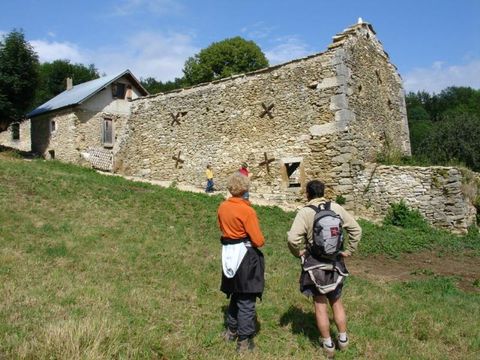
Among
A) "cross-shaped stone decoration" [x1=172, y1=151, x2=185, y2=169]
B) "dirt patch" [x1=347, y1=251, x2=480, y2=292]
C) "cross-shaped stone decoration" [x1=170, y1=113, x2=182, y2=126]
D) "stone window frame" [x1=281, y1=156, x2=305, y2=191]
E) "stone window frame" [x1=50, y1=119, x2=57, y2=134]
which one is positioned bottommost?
"dirt patch" [x1=347, y1=251, x2=480, y2=292]

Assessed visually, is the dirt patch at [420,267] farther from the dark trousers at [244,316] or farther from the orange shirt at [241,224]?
the orange shirt at [241,224]

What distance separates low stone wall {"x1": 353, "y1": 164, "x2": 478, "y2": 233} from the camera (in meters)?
11.8

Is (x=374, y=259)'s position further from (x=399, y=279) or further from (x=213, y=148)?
(x=213, y=148)

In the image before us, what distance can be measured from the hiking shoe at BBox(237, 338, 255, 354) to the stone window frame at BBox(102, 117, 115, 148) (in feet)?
72.3

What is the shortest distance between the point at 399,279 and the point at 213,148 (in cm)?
1019

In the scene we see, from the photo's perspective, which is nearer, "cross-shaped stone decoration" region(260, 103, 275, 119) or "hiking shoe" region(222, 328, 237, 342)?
"hiking shoe" region(222, 328, 237, 342)

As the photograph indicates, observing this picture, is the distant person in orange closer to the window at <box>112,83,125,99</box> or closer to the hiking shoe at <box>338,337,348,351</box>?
the hiking shoe at <box>338,337,348,351</box>

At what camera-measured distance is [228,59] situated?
A: 127 ft

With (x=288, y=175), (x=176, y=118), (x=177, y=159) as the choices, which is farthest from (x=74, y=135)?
(x=288, y=175)

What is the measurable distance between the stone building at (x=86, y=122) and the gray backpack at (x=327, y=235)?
18889mm

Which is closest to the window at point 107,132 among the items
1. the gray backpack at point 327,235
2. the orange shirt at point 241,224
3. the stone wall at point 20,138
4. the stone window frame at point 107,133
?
the stone window frame at point 107,133

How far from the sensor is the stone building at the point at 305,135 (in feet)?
41.7

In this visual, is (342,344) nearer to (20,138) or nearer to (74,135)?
A: (74,135)

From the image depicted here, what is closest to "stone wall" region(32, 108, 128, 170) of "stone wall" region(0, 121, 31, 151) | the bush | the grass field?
"stone wall" region(0, 121, 31, 151)
